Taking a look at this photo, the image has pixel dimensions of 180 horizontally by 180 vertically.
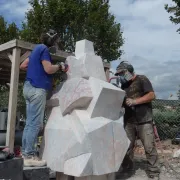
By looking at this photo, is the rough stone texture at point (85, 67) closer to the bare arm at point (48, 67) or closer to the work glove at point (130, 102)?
the bare arm at point (48, 67)

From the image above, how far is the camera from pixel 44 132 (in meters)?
4.38

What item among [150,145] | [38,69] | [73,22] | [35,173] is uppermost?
[73,22]

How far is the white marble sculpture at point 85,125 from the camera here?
12.9ft

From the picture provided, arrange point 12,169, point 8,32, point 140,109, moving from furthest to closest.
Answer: point 8,32 → point 140,109 → point 12,169

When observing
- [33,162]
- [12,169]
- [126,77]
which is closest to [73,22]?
[126,77]

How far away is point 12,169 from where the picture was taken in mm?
3393

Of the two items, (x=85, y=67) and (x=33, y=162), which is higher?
(x=85, y=67)

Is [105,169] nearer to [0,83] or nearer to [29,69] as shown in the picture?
[29,69]

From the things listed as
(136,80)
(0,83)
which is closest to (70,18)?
(0,83)

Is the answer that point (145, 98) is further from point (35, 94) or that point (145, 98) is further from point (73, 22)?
point (73, 22)

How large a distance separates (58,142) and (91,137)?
19.4 inches

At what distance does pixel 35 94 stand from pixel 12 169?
43.1 inches

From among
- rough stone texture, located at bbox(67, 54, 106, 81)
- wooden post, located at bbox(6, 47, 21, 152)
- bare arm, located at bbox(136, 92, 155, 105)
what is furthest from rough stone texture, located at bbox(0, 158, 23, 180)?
bare arm, located at bbox(136, 92, 155, 105)

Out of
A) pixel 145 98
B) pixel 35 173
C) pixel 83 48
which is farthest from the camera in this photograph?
pixel 145 98
